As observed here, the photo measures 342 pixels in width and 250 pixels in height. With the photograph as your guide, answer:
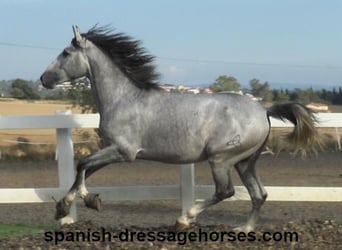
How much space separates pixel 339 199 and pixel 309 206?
2824mm

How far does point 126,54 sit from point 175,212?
3782mm

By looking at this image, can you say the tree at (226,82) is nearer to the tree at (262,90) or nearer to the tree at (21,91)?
the tree at (262,90)

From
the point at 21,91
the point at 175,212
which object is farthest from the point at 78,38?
the point at 21,91

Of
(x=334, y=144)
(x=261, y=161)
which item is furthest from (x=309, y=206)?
(x=334, y=144)

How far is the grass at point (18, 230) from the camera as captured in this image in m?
7.30

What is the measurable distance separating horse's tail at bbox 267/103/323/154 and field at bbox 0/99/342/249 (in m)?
0.84

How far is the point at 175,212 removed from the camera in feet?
33.7

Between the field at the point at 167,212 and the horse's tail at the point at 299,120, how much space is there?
0.84 meters

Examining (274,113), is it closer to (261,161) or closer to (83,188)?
(83,188)

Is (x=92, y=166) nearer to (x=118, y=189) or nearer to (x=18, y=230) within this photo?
(x=118, y=189)

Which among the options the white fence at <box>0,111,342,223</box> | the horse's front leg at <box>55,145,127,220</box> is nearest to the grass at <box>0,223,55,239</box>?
the white fence at <box>0,111,342,223</box>

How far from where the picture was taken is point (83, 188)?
6.72 m

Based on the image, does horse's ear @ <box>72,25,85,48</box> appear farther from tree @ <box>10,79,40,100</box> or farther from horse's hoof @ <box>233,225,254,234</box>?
tree @ <box>10,79,40,100</box>

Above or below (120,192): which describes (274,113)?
above
